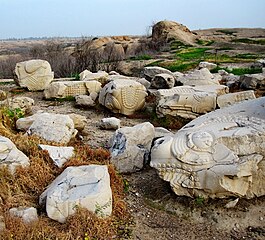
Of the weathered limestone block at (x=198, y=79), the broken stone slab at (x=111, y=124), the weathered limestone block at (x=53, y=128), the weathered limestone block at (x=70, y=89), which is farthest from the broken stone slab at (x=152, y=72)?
the weathered limestone block at (x=53, y=128)

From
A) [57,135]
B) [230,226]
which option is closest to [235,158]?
[230,226]

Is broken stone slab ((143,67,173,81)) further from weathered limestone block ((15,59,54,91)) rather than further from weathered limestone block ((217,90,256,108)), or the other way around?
weathered limestone block ((217,90,256,108))

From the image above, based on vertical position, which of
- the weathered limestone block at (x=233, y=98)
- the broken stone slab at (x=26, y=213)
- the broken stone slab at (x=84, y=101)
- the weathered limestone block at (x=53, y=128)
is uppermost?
the broken stone slab at (x=26, y=213)

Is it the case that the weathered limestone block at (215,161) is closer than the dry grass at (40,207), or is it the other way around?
the dry grass at (40,207)

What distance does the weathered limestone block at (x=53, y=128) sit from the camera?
5428mm

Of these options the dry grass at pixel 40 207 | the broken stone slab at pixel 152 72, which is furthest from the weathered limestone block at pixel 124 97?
the dry grass at pixel 40 207

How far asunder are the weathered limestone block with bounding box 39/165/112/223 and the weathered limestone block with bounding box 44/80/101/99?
607cm

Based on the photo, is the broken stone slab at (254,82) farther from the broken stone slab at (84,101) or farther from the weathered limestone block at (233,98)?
the broken stone slab at (84,101)

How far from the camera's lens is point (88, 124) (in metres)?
7.46

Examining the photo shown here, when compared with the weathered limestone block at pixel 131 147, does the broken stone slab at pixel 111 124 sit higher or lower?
lower

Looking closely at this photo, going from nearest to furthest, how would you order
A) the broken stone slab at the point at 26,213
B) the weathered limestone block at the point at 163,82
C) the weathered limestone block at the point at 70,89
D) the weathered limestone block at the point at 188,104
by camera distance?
the broken stone slab at the point at 26,213, the weathered limestone block at the point at 188,104, the weathered limestone block at the point at 163,82, the weathered limestone block at the point at 70,89

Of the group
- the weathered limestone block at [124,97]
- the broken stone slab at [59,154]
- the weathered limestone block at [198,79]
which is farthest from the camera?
the weathered limestone block at [198,79]

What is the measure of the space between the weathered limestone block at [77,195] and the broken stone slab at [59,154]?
56 cm

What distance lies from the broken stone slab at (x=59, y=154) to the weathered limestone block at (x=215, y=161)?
112 cm
